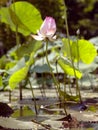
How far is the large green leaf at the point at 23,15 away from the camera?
6.93 ft

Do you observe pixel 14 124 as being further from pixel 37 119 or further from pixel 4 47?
pixel 4 47

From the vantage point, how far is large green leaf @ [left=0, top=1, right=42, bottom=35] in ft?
6.93

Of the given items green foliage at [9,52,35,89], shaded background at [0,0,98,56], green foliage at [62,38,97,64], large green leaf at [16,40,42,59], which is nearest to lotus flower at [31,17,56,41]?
green foliage at [9,52,35,89]

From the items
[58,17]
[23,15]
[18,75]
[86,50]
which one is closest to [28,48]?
[23,15]

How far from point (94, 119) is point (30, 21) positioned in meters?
0.82

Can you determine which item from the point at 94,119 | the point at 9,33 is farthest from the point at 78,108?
the point at 9,33

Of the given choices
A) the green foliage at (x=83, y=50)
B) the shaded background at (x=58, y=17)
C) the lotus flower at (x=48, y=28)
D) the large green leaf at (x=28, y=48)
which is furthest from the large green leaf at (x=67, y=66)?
the shaded background at (x=58, y=17)

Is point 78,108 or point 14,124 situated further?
point 78,108

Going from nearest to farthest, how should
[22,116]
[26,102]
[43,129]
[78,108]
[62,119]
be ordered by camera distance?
[43,129] → [62,119] → [22,116] → [78,108] → [26,102]

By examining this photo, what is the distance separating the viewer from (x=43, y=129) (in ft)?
4.36

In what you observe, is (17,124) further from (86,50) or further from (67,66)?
(86,50)

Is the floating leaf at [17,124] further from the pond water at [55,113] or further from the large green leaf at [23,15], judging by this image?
the large green leaf at [23,15]

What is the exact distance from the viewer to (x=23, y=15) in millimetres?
2119

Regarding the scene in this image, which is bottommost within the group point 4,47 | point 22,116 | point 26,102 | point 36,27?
point 4,47
